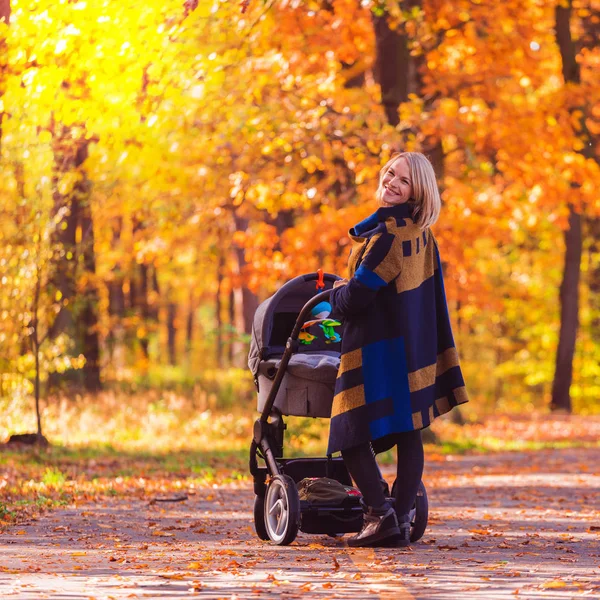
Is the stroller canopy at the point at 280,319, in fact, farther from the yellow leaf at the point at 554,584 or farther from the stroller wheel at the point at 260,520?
the yellow leaf at the point at 554,584

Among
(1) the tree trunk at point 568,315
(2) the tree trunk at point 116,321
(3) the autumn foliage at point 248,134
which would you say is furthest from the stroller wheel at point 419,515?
(1) the tree trunk at point 568,315

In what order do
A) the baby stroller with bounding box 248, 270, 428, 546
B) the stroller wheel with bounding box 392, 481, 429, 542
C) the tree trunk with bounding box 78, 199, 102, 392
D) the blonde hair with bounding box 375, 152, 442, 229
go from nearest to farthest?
1. the blonde hair with bounding box 375, 152, 442, 229
2. the baby stroller with bounding box 248, 270, 428, 546
3. the stroller wheel with bounding box 392, 481, 429, 542
4. the tree trunk with bounding box 78, 199, 102, 392

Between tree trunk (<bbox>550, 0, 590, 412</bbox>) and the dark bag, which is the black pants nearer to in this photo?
the dark bag

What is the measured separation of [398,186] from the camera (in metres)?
7.06

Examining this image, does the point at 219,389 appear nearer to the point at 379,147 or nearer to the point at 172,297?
the point at 379,147

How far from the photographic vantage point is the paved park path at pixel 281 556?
5587 mm

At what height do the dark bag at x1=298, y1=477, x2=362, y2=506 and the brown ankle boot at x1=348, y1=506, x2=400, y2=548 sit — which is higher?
the dark bag at x1=298, y1=477, x2=362, y2=506

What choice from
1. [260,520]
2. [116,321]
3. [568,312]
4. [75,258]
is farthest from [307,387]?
[568,312]

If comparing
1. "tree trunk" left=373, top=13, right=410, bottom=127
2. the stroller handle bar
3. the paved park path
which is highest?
"tree trunk" left=373, top=13, right=410, bottom=127

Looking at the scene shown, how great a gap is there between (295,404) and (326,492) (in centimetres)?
54

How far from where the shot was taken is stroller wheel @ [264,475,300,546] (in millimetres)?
7039

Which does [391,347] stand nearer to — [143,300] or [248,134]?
[248,134]

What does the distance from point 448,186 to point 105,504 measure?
989cm

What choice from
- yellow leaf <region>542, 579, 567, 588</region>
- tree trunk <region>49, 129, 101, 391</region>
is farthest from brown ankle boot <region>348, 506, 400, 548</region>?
tree trunk <region>49, 129, 101, 391</region>
